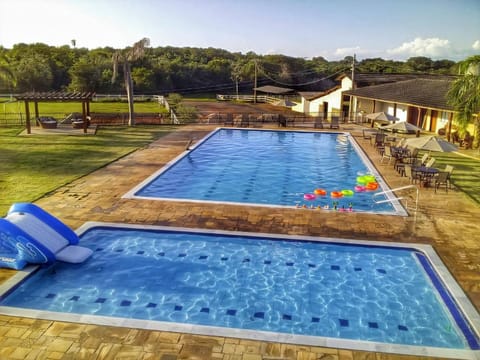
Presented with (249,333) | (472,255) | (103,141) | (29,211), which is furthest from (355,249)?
(103,141)

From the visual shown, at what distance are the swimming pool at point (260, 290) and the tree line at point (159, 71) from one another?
3135 cm

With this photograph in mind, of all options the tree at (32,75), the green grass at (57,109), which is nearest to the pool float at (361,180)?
the green grass at (57,109)

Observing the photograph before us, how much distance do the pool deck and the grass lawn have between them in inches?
30.6

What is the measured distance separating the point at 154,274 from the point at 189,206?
142 inches

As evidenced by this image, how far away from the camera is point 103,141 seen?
22.0 meters

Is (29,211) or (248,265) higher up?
(29,211)

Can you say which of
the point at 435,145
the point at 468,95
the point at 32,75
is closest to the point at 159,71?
the point at 32,75

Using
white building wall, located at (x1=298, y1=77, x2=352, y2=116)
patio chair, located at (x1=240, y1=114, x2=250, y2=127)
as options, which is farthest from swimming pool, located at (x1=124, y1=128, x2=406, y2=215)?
white building wall, located at (x1=298, y1=77, x2=352, y2=116)

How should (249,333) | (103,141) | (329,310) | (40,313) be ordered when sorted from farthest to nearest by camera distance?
(103,141) < (329,310) < (40,313) < (249,333)

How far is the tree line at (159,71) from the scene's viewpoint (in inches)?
2146

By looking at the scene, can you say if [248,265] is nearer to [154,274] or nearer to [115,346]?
[154,274]

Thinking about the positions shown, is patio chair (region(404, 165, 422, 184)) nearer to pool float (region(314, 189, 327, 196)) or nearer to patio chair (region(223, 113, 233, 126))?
pool float (region(314, 189, 327, 196))

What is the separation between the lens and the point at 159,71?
6506cm

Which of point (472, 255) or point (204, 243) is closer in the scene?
point (472, 255)
